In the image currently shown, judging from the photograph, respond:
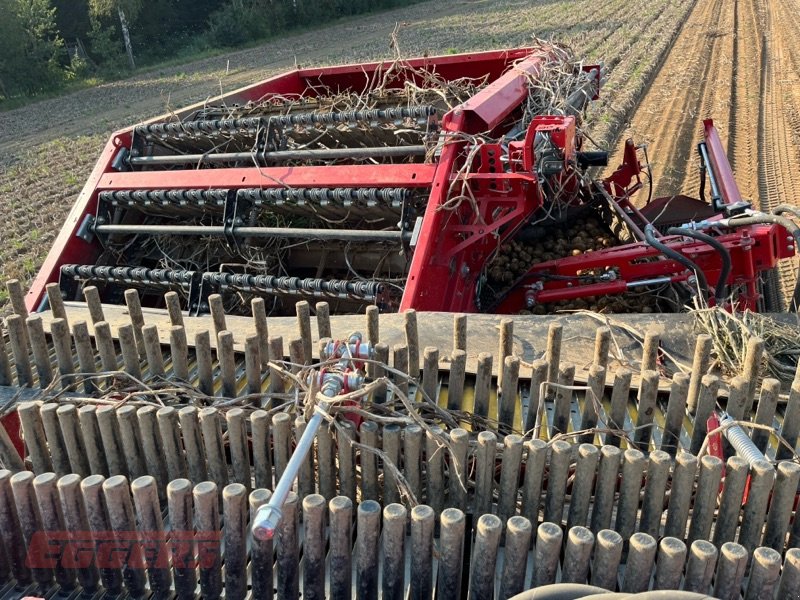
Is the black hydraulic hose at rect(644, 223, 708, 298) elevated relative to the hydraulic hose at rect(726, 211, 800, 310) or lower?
lower

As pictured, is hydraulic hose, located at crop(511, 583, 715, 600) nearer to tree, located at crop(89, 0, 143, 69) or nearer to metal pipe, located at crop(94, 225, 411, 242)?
metal pipe, located at crop(94, 225, 411, 242)

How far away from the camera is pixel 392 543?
1.94m

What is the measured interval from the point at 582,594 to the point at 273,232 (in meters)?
3.00

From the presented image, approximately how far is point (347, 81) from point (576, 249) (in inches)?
112

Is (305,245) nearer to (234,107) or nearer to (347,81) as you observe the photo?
(234,107)

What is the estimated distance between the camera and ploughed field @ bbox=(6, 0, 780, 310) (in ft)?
31.0

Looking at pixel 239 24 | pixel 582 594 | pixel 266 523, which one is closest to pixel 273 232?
pixel 266 523

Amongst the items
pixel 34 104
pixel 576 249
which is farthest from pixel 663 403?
pixel 34 104

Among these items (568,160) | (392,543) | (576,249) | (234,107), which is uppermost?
(234,107)

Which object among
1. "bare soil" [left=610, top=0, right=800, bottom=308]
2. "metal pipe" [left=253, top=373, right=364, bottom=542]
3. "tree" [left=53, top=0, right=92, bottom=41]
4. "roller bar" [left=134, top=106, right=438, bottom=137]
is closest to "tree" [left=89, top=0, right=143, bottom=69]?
"tree" [left=53, top=0, right=92, bottom=41]

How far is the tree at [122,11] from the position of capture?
28.3 metres

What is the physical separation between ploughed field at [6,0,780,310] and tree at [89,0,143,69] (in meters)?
3.35

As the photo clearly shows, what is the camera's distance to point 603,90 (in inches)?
519

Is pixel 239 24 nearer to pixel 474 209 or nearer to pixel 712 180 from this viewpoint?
pixel 712 180
